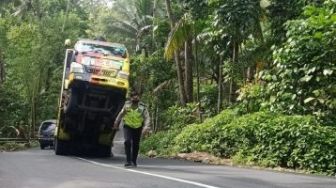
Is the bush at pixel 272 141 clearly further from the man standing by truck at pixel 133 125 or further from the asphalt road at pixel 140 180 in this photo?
the man standing by truck at pixel 133 125

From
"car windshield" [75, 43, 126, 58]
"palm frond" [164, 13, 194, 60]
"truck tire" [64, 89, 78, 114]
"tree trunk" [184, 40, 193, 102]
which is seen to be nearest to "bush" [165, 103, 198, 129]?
"tree trunk" [184, 40, 193, 102]

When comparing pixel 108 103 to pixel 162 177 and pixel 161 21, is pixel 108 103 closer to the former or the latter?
pixel 162 177

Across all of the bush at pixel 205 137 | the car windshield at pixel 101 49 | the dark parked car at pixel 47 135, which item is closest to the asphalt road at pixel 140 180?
the bush at pixel 205 137

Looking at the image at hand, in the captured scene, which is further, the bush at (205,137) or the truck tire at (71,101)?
the bush at (205,137)

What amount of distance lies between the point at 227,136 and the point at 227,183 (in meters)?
6.60

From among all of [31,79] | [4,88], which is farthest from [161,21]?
[4,88]

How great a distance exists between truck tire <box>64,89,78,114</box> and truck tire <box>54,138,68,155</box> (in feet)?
6.22

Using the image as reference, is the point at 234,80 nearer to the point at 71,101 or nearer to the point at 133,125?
the point at 71,101

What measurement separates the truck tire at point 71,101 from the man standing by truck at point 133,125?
144 inches

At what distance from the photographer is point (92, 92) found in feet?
50.2

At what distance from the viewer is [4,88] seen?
37.4 meters

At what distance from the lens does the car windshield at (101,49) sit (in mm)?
16125

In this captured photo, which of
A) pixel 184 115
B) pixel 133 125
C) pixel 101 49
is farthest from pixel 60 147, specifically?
pixel 184 115

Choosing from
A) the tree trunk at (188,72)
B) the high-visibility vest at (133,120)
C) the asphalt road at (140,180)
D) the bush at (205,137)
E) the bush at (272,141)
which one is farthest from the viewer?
the tree trunk at (188,72)
